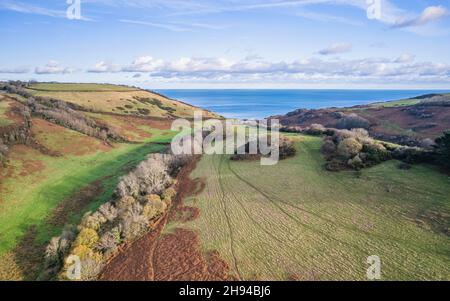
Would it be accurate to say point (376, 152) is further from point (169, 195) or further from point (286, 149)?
point (169, 195)

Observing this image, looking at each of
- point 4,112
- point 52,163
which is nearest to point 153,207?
point 52,163

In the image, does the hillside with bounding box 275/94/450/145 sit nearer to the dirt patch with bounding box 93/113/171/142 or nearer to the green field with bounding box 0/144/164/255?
the dirt patch with bounding box 93/113/171/142

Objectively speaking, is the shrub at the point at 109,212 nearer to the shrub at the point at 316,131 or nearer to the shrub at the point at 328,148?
the shrub at the point at 328,148

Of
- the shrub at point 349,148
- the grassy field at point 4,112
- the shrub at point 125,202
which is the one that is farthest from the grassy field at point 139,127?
the shrub at point 349,148

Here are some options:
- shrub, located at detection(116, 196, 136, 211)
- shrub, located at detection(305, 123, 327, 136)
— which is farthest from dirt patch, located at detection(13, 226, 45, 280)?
shrub, located at detection(305, 123, 327, 136)

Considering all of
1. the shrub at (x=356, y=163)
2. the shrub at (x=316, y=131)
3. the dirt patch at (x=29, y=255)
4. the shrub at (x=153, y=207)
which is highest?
the shrub at (x=316, y=131)

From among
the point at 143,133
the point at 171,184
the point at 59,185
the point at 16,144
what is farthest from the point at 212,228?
the point at 143,133
